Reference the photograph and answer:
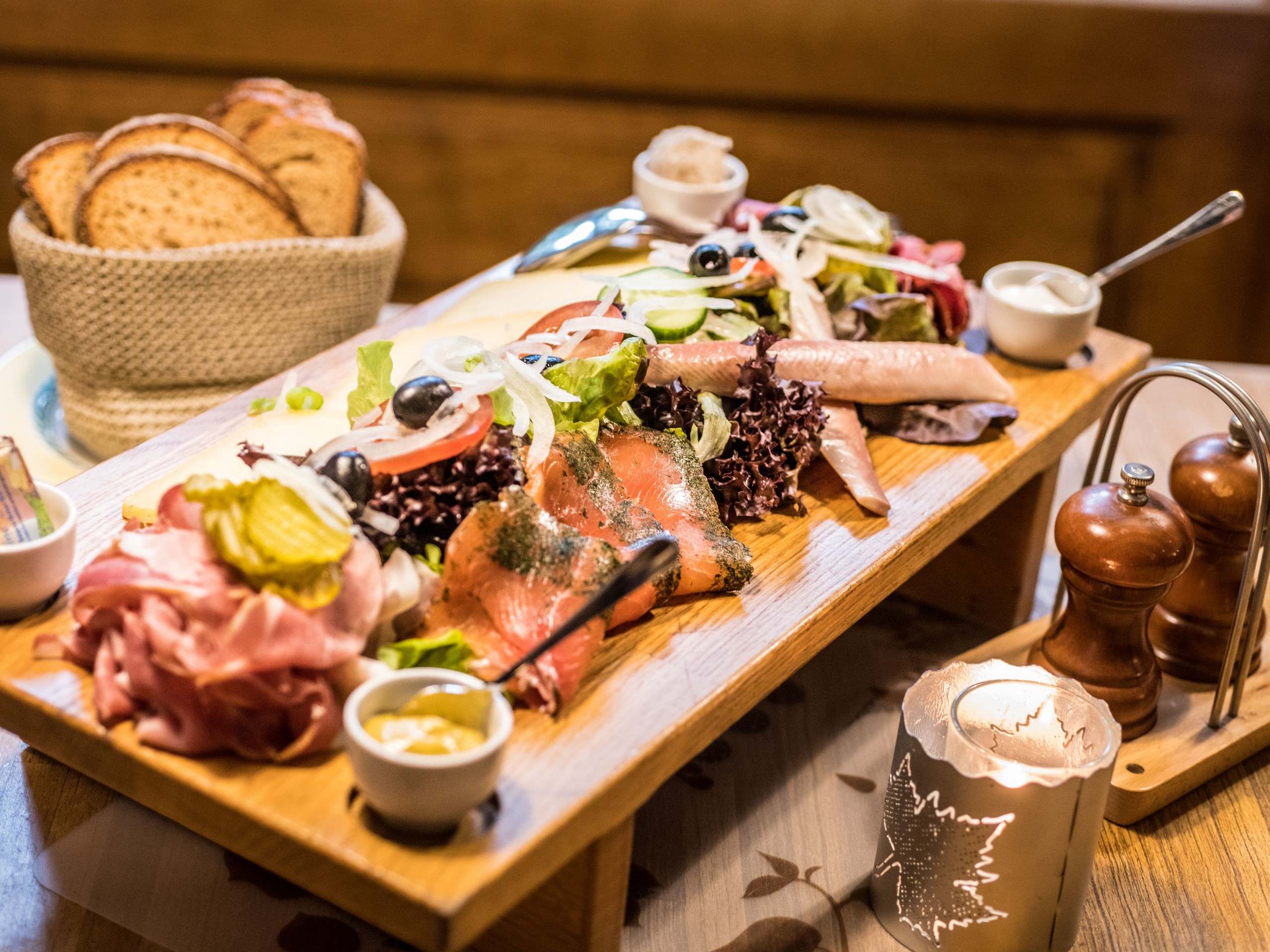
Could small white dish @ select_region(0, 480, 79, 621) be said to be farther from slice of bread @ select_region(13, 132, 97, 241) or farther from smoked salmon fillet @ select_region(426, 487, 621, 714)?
slice of bread @ select_region(13, 132, 97, 241)

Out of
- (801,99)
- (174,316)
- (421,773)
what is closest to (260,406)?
(174,316)

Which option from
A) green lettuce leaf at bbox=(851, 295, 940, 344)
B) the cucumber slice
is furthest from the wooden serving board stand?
the cucumber slice

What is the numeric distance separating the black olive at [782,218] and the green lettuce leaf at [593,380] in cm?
69

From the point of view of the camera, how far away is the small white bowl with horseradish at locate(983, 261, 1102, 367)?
218cm

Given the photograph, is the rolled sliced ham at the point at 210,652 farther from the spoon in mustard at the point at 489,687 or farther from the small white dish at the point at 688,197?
the small white dish at the point at 688,197

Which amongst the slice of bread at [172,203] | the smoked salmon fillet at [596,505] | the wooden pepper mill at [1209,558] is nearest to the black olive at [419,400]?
the smoked salmon fillet at [596,505]

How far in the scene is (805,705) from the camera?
6.45ft

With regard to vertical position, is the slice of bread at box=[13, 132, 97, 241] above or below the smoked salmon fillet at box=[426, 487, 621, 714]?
above

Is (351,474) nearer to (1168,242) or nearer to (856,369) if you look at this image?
(856,369)

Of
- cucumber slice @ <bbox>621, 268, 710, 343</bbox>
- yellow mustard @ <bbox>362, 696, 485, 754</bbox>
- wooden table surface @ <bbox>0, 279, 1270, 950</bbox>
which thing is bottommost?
wooden table surface @ <bbox>0, 279, 1270, 950</bbox>

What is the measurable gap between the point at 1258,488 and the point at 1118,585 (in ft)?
0.84

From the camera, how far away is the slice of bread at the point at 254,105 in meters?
2.56

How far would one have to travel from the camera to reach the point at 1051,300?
227 cm

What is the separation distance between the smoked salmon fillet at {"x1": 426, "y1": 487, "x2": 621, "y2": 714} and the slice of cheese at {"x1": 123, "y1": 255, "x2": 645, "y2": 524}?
388 mm
